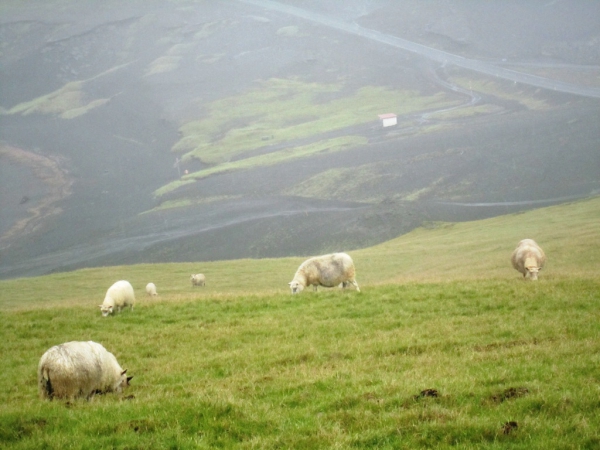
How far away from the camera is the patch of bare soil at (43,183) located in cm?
11275

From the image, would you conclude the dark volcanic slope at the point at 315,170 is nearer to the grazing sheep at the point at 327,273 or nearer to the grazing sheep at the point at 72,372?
the grazing sheep at the point at 327,273

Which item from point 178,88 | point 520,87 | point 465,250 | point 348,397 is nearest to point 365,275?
point 465,250

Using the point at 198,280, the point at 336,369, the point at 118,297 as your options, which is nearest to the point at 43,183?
the point at 198,280

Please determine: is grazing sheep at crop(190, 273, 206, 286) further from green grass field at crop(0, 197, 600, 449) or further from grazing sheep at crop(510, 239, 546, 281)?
grazing sheep at crop(510, 239, 546, 281)

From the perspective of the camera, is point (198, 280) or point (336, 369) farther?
point (198, 280)

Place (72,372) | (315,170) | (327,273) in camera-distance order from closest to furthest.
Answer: (72,372) → (327,273) → (315,170)

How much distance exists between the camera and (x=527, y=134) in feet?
401

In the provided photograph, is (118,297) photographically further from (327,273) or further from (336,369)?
(336,369)

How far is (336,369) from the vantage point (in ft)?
47.9

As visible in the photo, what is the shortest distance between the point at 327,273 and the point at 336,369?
13763 mm

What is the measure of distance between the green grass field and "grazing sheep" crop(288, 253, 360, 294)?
1.52 m

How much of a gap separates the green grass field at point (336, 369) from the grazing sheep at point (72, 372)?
410 mm

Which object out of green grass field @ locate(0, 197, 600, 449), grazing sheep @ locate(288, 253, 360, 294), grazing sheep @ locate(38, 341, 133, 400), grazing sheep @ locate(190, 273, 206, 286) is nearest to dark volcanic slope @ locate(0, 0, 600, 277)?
grazing sheep @ locate(190, 273, 206, 286)

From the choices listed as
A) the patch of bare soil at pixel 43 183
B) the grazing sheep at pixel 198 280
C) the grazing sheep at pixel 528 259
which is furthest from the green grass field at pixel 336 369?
the patch of bare soil at pixel 43 183
